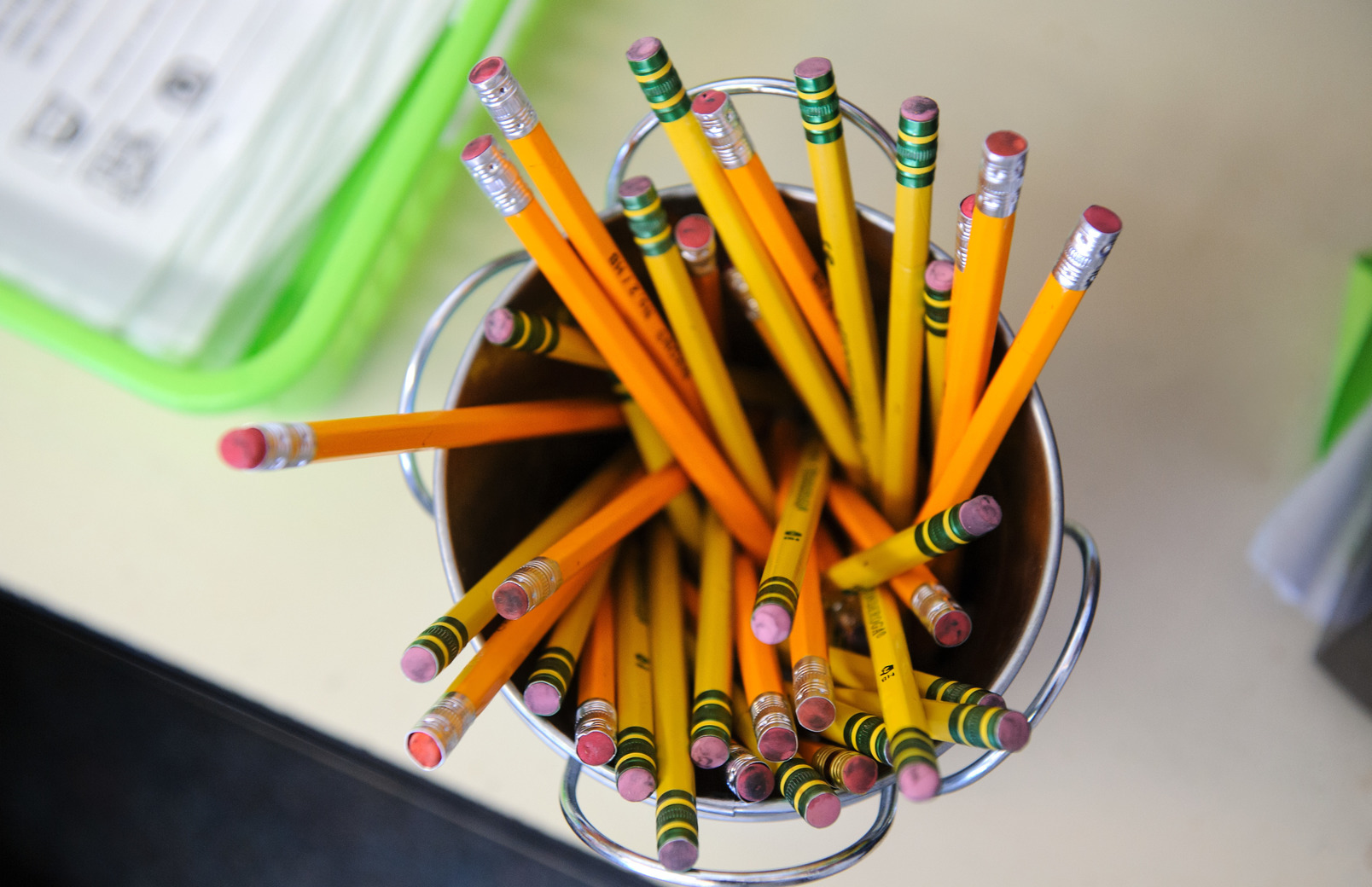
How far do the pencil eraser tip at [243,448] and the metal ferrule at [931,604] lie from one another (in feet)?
0.56

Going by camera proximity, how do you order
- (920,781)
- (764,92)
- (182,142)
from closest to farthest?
(920,781)
(764,92)
(182,142)

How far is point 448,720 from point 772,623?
8 centimetres

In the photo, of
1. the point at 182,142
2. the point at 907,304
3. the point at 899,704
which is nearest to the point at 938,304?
the point at 907,304

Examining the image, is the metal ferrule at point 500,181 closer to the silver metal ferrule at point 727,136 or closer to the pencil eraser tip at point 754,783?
the silver metal ferrule at point 727,136

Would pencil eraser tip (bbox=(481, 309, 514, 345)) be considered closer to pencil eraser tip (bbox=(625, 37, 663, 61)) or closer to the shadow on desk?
pencil eraser tip (bbox=(625, 37, 663, 61))

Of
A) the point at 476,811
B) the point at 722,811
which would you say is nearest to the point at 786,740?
the point at 722,811

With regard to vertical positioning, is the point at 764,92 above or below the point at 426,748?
above

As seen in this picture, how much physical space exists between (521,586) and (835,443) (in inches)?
5.1

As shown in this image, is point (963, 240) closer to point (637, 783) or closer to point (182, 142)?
point (637, 783)

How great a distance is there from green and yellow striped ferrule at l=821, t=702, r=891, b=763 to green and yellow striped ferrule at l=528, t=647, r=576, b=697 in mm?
68

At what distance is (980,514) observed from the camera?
0.72 feet

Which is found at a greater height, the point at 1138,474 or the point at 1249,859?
the point at 1138,474

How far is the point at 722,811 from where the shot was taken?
0.80 feet

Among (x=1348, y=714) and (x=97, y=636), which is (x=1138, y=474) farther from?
(x=97, y=636)
